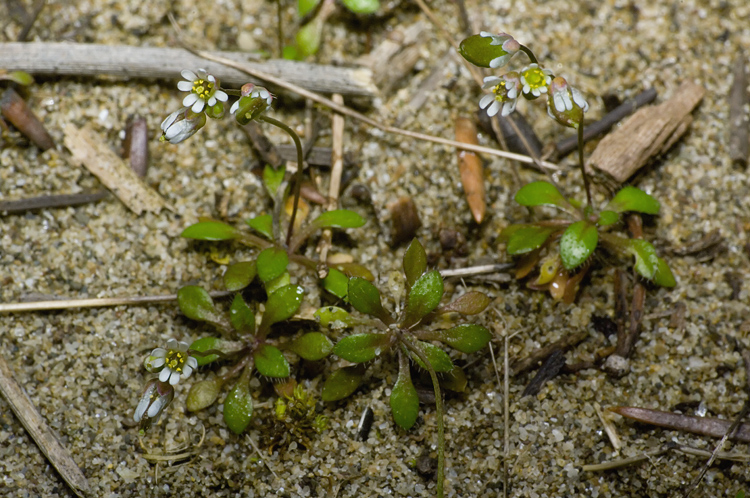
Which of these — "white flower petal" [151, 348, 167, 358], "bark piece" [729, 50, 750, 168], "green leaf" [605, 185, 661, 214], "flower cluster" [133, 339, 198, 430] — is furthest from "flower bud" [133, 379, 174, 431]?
"bark piece" [729, 50, 750, 168]

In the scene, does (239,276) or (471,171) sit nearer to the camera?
(239,276)

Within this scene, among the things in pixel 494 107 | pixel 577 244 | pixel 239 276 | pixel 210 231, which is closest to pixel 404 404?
pixel 239 276

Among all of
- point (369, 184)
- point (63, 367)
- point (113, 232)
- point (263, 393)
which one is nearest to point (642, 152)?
point (369, 184)

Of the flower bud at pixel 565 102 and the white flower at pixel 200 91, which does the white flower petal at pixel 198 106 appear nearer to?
the white flower at pixel 200 91

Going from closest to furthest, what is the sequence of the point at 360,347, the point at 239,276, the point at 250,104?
the point at 250,104, the point at 360,347, the point at 239,276

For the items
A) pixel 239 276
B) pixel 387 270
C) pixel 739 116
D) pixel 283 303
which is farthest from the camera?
pixel 739 116

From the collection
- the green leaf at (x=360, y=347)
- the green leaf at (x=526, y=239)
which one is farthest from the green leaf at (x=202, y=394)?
the green leaf at (x=526, y=239)

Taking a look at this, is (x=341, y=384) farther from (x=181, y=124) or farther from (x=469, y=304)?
(x=181, y=124)

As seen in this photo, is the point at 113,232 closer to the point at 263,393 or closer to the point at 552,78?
the point at 263,393
